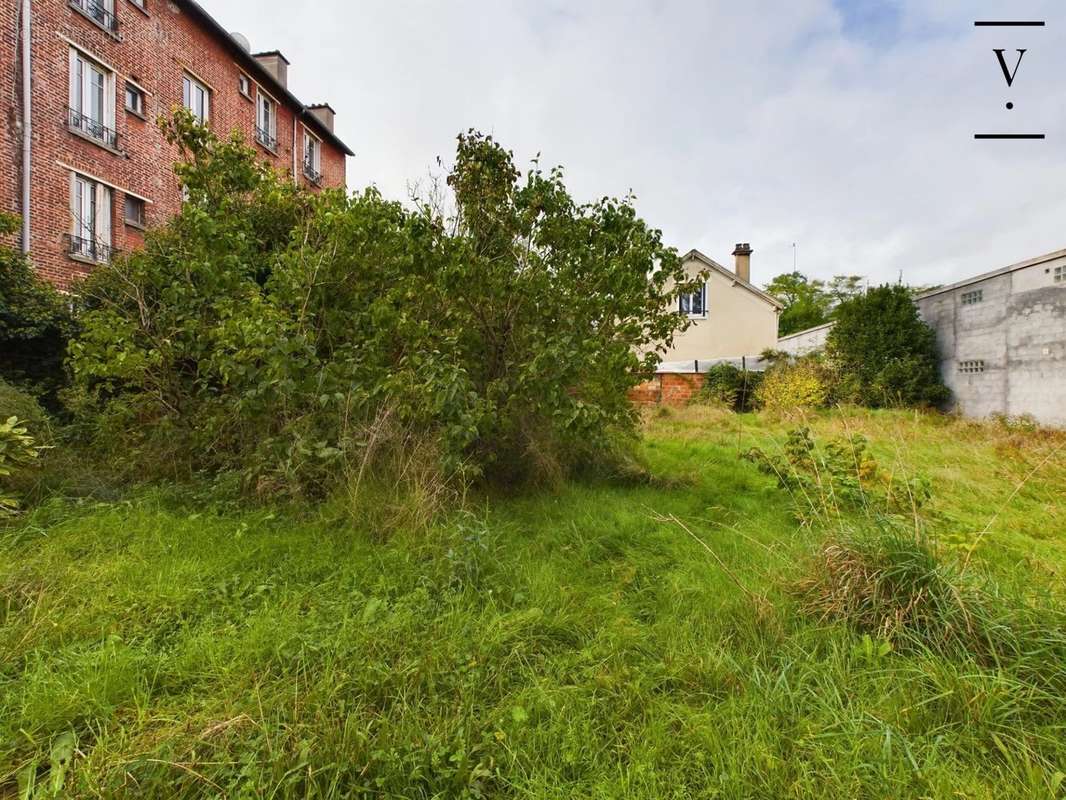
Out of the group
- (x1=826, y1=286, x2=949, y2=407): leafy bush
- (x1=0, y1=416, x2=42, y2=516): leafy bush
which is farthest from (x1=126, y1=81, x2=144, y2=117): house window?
(x1=826, y1=286, x2=949, y2=407): leafy bush

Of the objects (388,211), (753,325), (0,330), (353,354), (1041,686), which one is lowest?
(1041,686)

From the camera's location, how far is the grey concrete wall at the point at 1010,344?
28.2ft

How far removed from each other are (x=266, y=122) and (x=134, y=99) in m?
5.16

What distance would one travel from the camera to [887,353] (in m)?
11.3

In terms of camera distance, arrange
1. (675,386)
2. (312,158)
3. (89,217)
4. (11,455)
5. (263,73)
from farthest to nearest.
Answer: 1. (312,158)
2. (263,73)
3. (675,386)
4. (89,217)
5. (11,455)

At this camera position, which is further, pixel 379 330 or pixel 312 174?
pixel 312 174

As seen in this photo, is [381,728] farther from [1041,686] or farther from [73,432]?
[73,432]

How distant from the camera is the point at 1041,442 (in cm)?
734

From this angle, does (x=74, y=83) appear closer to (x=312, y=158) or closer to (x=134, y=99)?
(x=134, y=99)

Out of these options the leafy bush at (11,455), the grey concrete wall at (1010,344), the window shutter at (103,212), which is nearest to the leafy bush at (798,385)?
the grey concrete wall at (1010,344)

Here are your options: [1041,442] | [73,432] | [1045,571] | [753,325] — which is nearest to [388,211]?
[73,432]

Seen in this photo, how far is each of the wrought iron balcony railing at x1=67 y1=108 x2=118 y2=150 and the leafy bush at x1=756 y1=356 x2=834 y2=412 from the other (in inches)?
677

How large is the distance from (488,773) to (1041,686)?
2.13 meters

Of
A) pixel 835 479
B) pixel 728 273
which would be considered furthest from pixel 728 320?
pixel 835 479
